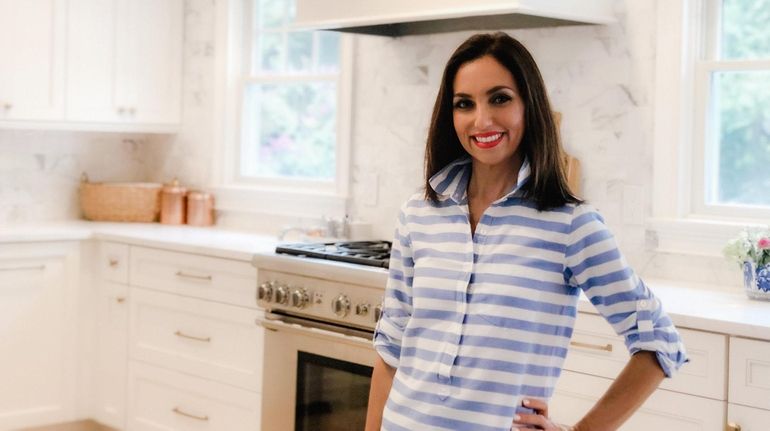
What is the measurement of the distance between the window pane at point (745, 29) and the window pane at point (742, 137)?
0.21 feet

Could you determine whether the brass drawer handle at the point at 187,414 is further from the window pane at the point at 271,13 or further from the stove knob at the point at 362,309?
the window pane at the point at 271,13

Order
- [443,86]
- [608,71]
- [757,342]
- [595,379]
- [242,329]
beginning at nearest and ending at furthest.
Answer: [443,86], [757,342], [595,379], [608,71], [242,329]

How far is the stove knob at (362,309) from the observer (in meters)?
3.00

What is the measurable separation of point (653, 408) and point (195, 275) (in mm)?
1838

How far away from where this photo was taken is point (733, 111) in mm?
2996

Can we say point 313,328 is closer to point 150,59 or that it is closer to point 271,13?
point 271,13

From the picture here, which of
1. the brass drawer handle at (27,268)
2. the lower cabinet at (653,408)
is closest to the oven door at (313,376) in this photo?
the lower cabinet at (653,408)

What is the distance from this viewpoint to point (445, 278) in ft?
4.99

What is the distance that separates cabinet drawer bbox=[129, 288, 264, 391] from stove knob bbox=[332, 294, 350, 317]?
477 millimetres

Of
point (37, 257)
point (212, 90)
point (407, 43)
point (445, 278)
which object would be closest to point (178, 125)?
point (212, 90)

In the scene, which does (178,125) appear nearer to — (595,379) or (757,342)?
(595,379)

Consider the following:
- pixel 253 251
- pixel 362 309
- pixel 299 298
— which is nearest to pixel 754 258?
pixel 362 309

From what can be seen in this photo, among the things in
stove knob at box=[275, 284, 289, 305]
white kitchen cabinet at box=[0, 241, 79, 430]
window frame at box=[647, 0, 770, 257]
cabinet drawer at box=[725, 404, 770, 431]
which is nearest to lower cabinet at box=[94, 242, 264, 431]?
white kitchen cabinet at box=[0, 241, 79, 430]

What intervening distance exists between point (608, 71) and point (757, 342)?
3.74 feet
